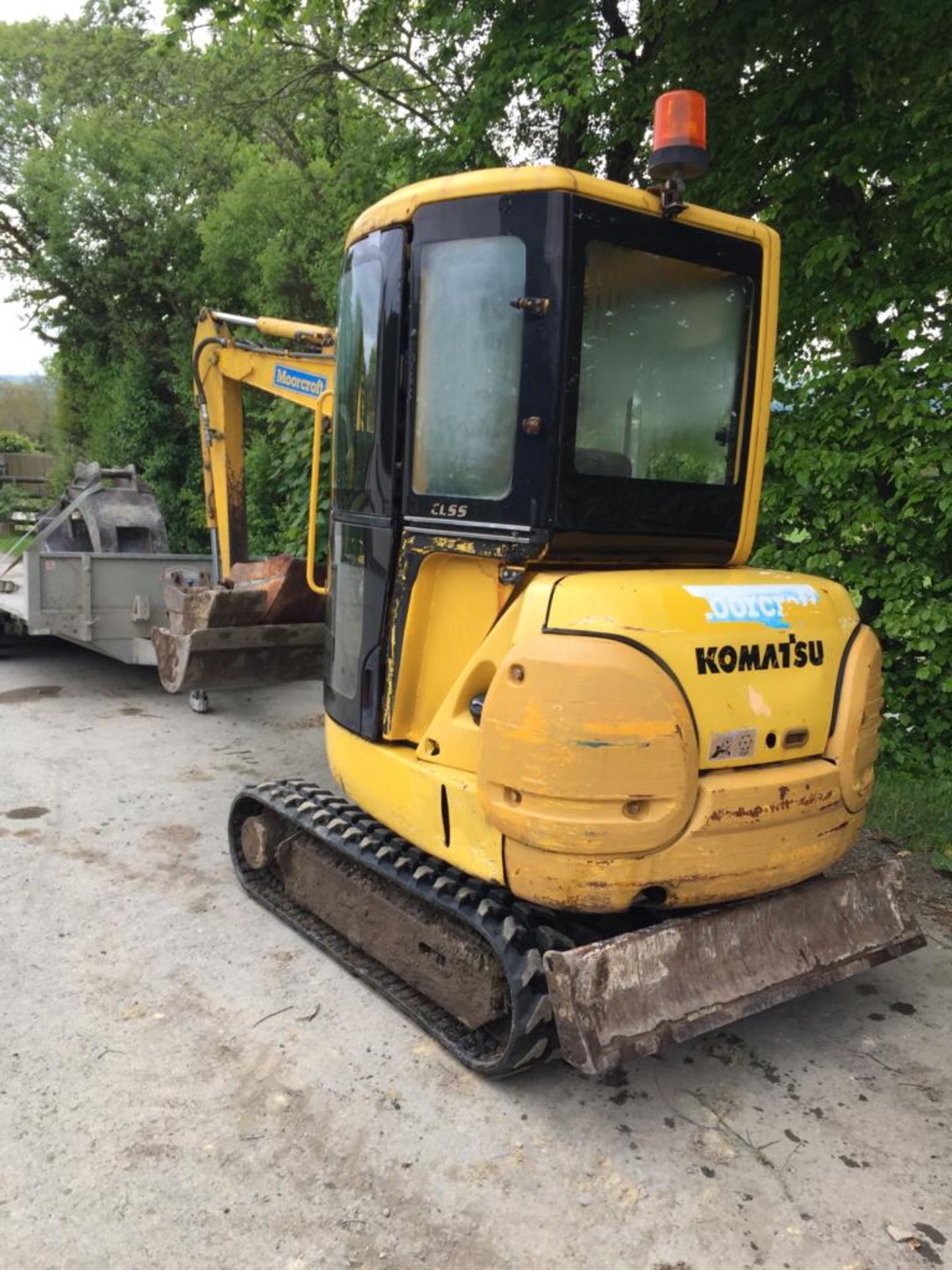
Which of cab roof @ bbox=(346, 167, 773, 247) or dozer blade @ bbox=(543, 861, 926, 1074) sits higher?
cab roof @ bbox=(346, 167, 773, 247)

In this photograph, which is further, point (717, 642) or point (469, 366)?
point (469, 366)

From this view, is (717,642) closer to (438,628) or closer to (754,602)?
(754,602)

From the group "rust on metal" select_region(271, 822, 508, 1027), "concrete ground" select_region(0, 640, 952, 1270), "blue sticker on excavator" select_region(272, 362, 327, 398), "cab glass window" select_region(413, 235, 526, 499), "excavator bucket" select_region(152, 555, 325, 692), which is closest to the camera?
"concrete ground" select_region(0, 640, 952, 1270)

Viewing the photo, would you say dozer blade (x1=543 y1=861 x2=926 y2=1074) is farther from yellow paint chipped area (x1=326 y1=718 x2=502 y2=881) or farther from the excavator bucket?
the excavator bucket

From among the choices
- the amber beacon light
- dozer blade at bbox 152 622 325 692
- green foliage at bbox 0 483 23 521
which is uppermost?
the amber beacon light

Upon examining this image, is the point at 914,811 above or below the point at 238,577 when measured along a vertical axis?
below

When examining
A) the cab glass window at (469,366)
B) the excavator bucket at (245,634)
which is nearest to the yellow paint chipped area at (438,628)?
the cab glass window at (469,366)

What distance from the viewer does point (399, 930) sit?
10.9ft

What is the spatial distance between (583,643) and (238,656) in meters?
3.77

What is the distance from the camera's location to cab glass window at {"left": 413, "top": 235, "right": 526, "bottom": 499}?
2.79 m

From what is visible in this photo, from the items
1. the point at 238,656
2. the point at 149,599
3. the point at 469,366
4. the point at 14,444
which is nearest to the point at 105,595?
the point at 149,599

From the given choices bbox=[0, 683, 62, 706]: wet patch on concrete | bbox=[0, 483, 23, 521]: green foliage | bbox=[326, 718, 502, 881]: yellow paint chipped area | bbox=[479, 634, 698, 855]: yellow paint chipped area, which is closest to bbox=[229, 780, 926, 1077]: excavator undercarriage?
bbox=[326, 718, 502, 881]: yellow paint chipped area

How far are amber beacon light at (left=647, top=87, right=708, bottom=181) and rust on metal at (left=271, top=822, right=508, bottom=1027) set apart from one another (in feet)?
7.75

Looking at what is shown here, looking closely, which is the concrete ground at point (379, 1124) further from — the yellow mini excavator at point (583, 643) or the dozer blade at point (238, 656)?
the dozer blade at point (238, 656)
